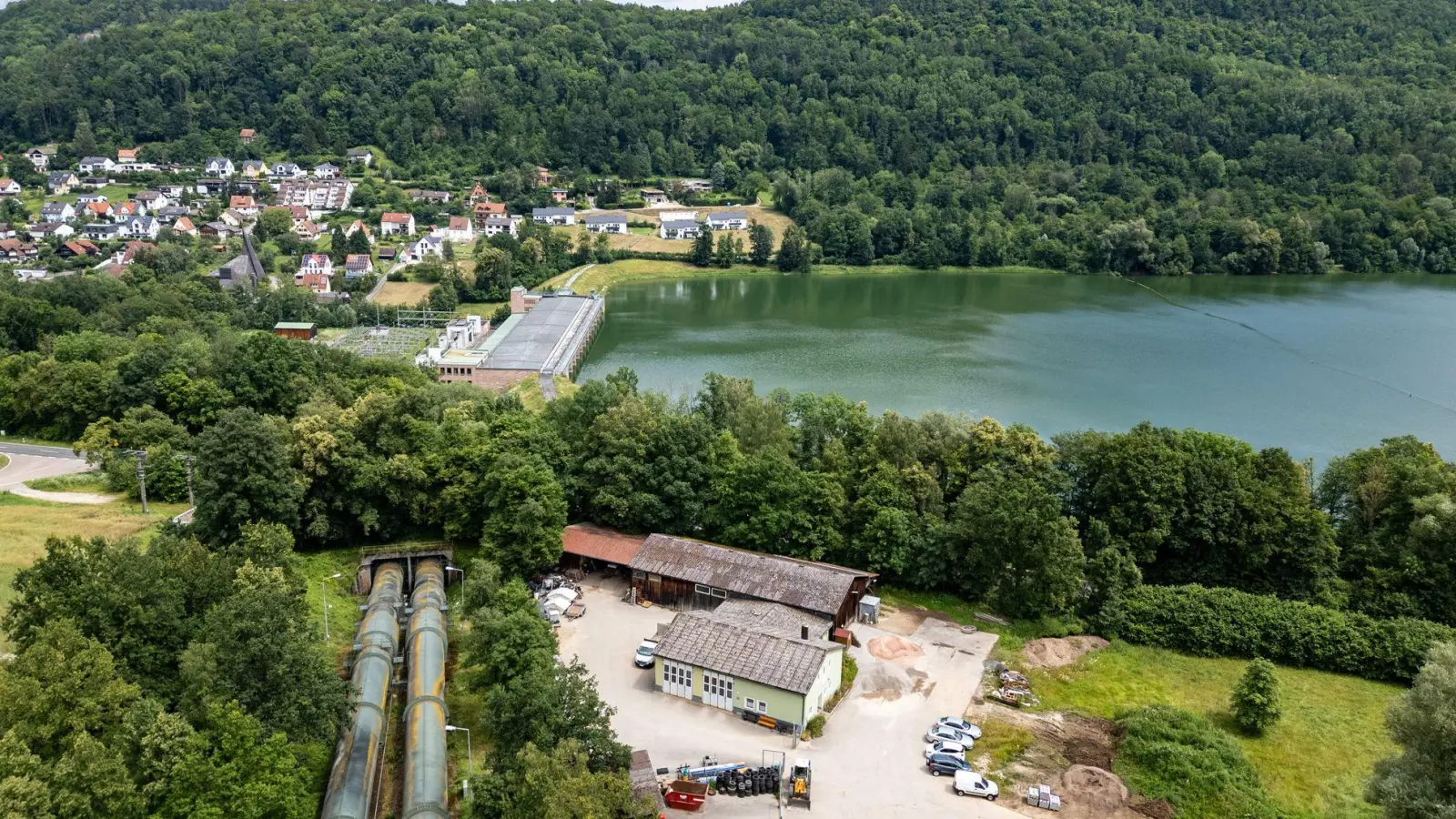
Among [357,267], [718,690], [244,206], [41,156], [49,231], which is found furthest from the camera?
[41,156]

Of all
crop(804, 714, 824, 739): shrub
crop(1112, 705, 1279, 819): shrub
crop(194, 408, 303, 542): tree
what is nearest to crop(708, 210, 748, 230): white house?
crop(194, 408, 303, 542): tree

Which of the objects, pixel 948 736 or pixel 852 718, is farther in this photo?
pixel 852 718

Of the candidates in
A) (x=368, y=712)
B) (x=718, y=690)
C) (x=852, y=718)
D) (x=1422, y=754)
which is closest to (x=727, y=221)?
(x=718, y=690)

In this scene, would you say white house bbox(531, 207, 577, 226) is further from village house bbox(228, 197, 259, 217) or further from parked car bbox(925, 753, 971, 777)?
parked car bbox(925, 753, 971, 777)

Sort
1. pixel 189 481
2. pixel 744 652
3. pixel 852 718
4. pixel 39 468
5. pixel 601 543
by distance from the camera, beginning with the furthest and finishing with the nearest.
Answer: pixel 39 468
pixel 189 481
pixel 601 543
pixel 744 652
pixel 852 718

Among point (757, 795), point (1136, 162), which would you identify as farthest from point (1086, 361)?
point (1136, 162)

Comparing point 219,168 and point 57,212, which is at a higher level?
point 219,168

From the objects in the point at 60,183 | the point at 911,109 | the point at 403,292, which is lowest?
the point at 403,292

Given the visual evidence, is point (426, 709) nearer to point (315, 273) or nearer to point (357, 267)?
point (315, 273)
